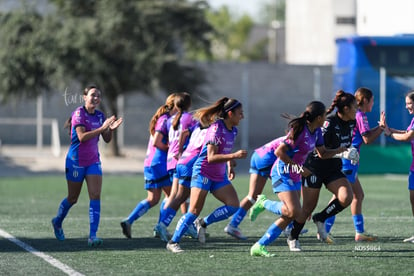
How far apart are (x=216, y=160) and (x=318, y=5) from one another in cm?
5102

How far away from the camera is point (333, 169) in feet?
39.0

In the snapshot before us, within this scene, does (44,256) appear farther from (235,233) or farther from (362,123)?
(362,123)

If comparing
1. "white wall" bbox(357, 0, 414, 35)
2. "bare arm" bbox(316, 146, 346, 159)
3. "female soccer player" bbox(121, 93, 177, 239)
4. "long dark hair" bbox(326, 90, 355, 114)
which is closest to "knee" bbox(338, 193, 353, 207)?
"bare arm" bbox(316, 146, 346, 159)

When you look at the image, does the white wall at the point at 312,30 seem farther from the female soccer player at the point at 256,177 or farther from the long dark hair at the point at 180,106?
the long dark hair at the point at 180,106

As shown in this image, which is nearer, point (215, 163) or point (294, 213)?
point (294, 213)

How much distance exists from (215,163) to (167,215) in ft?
5.18

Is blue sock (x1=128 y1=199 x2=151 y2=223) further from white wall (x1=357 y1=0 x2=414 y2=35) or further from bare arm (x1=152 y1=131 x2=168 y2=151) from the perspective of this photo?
white wall (x1=357 y1=0 x2=414 y2=35)

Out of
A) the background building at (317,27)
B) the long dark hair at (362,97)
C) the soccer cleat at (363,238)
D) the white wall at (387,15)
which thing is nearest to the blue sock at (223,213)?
the soccer cleat at (363,238)

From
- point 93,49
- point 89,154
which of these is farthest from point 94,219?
point 93,49

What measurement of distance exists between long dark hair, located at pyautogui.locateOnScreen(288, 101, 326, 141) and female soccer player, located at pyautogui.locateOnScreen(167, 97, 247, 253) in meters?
0.74

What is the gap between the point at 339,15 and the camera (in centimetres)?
5588

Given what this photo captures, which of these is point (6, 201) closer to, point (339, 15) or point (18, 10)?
point (18, 10)

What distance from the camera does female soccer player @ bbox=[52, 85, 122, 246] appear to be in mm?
12469

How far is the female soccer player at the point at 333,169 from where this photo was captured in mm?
11781
